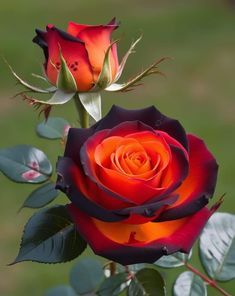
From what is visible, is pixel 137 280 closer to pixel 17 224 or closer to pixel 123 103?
pixel 17 224

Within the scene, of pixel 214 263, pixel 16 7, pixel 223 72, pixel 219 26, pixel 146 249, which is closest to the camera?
pixel 146 249

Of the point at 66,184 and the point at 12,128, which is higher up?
the point at 66,184

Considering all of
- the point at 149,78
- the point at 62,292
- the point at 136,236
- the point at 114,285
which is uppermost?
the point at 136,236

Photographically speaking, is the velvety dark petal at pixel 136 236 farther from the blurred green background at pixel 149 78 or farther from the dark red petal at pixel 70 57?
the blurred green background at pixel 149 78

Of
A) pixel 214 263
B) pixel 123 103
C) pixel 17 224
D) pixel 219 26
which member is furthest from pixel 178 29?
pixel 214 263

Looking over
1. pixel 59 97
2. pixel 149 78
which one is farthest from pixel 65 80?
pixel 149 78

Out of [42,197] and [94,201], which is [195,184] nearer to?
[94,201]
